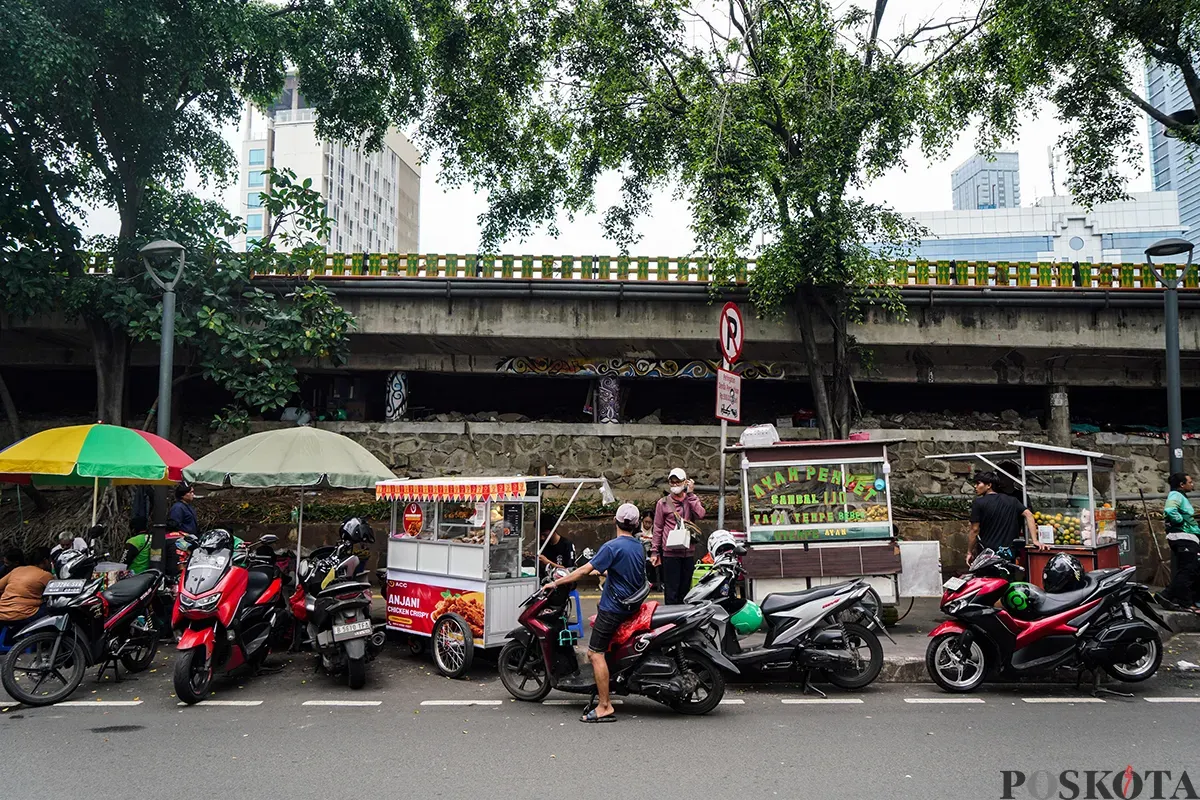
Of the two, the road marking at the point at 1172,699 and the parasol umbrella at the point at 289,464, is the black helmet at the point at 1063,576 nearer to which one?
the road marking at the point at 1172,699

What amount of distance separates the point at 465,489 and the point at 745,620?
9.48 feet

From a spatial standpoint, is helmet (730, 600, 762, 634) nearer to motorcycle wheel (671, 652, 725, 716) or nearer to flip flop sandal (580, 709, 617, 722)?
motorcycle wheel (671, 652, 725, 716)

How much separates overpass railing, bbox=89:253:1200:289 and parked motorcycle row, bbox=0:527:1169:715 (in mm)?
7985

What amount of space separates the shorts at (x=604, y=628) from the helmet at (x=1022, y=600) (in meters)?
3.39

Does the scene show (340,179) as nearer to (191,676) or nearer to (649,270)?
(649,270)

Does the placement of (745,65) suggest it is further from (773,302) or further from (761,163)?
(773,302)

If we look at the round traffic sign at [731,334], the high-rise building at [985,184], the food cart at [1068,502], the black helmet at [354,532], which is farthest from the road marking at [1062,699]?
the high-rise building at [985,184]

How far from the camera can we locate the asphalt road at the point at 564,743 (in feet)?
15.8

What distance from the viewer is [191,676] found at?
6.81 meters

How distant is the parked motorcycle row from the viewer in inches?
255

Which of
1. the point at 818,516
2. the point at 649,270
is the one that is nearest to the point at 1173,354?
the point at 818,516

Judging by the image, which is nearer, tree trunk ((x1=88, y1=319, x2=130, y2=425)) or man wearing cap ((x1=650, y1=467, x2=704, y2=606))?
man wearing cap ((x1=650, y1=467, x2=704, y2=606))

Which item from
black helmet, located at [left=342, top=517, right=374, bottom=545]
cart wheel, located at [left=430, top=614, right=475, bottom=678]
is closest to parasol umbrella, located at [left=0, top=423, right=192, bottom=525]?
black helmet, located at [left=342, top=517, right=374, bottom=545]

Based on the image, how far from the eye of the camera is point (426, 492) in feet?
26.8
